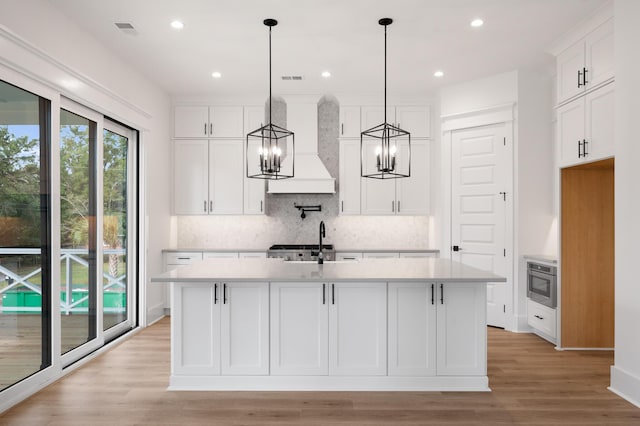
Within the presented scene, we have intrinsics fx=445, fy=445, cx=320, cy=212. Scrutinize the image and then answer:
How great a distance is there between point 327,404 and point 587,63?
3549 mm

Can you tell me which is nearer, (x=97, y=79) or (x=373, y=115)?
(x=97, y=79)

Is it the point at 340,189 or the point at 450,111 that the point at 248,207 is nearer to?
the point at 340,189

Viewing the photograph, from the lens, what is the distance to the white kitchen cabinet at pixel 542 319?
448 cm

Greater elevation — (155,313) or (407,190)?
(407,190)

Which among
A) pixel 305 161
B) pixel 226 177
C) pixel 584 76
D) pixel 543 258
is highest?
pixel 584 76

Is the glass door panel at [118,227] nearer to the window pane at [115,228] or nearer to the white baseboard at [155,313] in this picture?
the window pane at [115,228]

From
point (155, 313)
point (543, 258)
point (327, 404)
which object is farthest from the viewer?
point (155, 313)

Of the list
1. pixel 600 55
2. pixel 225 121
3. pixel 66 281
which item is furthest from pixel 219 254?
pixel 600 55

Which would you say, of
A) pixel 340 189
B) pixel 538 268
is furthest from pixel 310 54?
pixel 538 268

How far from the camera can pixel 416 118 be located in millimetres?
6039

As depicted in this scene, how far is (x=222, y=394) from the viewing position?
321cm

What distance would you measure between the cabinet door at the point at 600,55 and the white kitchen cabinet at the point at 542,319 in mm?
2231

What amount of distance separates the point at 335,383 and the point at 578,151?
292cm

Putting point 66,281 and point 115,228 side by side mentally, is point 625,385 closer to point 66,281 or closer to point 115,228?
point 66,281
